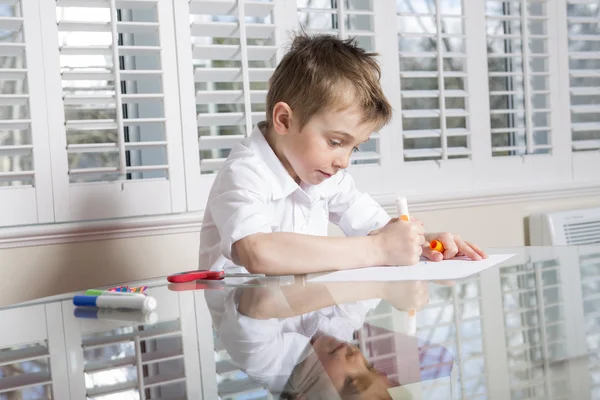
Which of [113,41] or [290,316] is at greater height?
[113,41]

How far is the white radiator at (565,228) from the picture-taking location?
2.21 m

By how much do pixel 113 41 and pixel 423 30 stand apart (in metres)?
0.94

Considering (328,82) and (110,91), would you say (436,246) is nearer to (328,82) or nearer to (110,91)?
(328,82)

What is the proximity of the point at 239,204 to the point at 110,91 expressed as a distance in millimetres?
655

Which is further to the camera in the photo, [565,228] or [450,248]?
[565,228]

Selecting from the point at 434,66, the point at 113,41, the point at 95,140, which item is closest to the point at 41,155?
the point at 95,140

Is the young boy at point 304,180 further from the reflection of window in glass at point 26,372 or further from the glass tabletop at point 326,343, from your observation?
the reflection of window in glass at point 26,372

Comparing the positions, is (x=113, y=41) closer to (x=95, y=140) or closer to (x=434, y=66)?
(x=95, y=140)

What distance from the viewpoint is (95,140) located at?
5.75ft

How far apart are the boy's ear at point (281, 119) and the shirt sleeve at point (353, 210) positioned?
23cm

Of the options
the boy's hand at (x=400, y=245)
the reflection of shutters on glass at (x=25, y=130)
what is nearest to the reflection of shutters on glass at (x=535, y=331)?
the boy's hand at (x=400, y=245)

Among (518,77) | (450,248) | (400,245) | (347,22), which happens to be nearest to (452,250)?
(450,248)

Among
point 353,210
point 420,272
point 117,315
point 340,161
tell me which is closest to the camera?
point 117,315

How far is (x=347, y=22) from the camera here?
83.4 inches
